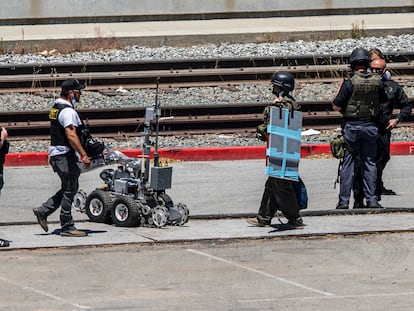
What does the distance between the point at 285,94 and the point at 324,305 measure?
11.4ft

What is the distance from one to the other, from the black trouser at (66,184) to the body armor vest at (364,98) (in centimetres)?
313

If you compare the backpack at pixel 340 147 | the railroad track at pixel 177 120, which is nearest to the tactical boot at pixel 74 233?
the backpack at pixel 340 147

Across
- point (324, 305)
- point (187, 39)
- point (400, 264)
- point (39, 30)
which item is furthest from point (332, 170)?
point (39, 30)

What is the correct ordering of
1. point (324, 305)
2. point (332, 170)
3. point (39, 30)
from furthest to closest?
point (39, 30)
point (332, 170)
point (324, 305)

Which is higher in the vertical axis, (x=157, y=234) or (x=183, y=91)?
(x=183, y=91)

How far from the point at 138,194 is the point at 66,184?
0.87 m

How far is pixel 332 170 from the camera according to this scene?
1725 centimetres

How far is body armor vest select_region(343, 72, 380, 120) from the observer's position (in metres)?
13.8

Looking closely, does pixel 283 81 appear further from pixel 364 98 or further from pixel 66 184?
pixel 66 184

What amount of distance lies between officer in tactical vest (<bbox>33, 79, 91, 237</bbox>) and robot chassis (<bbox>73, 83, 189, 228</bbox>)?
377 millimetres

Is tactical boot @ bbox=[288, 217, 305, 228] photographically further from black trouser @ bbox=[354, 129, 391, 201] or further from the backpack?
black trouser @ bbox=[354, 129, 391, 201]

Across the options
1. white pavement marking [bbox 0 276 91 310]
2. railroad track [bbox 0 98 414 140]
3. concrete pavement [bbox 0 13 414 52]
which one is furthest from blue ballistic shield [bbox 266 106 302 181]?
concrete pavement [bbox 0 13 414 52]

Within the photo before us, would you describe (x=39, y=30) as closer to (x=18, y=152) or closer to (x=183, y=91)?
(x=183, y=91)

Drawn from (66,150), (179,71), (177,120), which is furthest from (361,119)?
(179,71)
